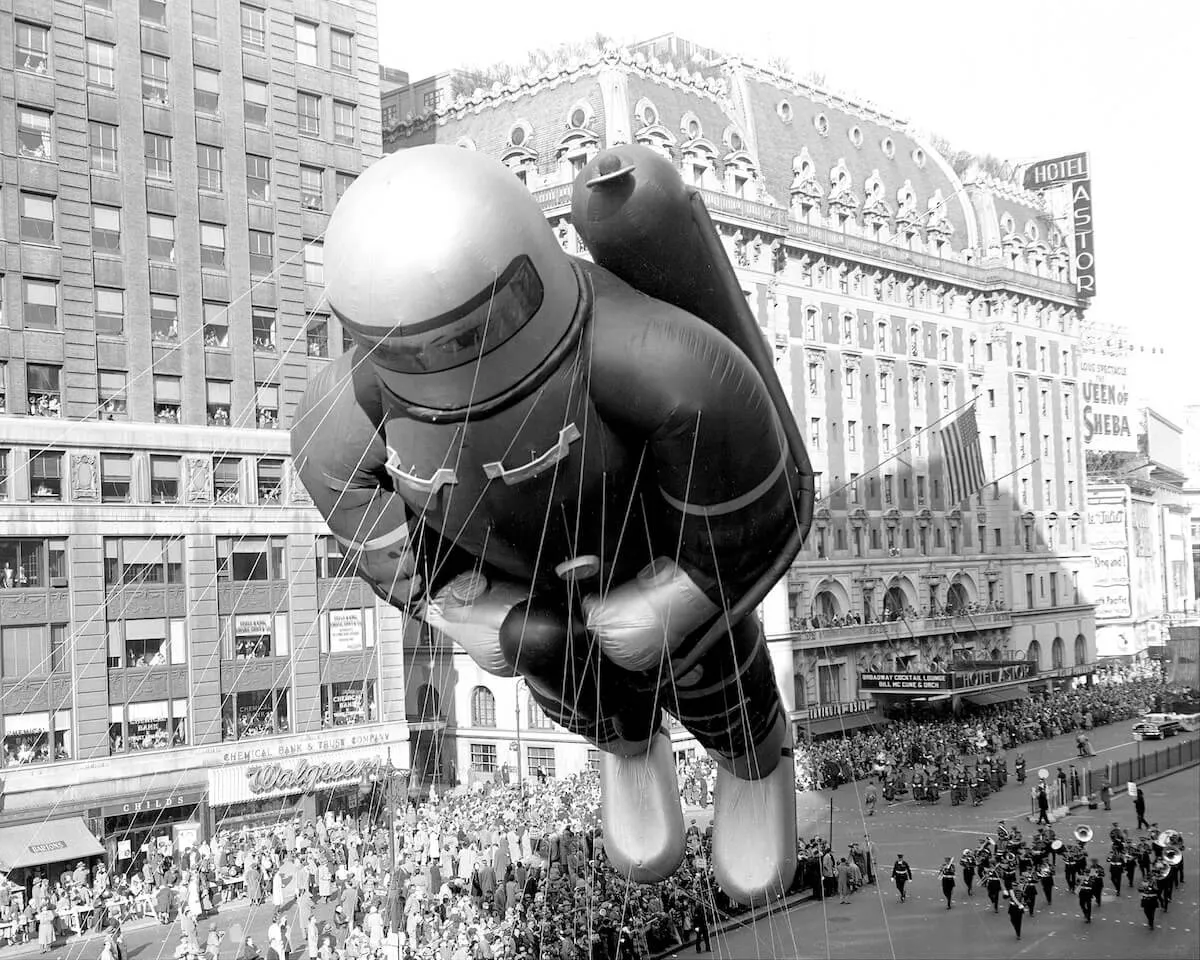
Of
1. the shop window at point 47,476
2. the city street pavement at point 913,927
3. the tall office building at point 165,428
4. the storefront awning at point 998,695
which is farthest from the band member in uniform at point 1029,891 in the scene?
the storefront awning at point 998,695

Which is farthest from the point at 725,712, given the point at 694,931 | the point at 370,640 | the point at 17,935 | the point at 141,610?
the point at 370,640

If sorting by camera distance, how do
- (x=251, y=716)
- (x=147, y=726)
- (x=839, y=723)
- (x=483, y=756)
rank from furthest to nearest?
(x=839, y=723), (x=483, y=756), (x=251, y=716), (x=147, y=726)

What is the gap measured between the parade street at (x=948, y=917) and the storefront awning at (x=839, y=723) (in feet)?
40.3

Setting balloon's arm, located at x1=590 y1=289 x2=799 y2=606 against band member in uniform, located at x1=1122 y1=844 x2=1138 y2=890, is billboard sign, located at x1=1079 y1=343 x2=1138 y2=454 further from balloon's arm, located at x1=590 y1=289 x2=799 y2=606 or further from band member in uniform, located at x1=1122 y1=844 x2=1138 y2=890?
balloon's arm, located at x1=590 y1=289 x2=799 y2=606

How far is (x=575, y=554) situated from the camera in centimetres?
652

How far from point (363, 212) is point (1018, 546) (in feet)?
194

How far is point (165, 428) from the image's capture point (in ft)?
106

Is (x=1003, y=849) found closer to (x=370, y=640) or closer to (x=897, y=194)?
(x=370, y=640)

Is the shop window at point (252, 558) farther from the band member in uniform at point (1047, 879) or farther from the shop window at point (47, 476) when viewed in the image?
the band member in uniform at point (1047, 879)

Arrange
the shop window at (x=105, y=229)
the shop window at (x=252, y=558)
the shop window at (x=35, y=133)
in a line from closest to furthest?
the shop window at (x=35, y=133) < the shop window at (x=105, y=229) < the shop window at (x=252, y=558)

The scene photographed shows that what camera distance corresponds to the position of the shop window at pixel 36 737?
28797mm

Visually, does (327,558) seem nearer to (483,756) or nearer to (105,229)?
(105,229)

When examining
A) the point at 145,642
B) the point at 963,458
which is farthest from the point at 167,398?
the point at 963,458

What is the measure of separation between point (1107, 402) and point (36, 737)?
78.1 meters
